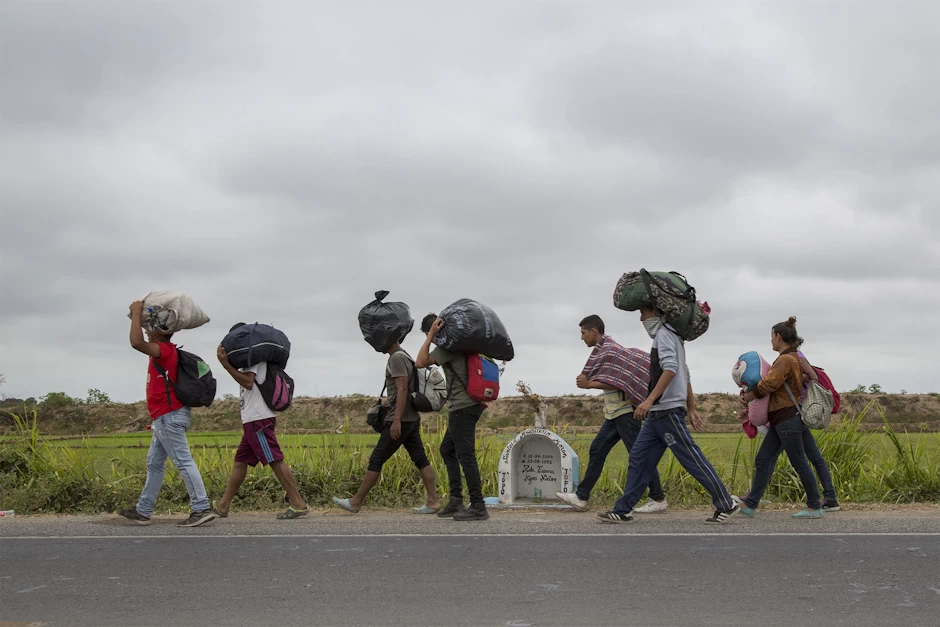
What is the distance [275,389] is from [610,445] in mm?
3299

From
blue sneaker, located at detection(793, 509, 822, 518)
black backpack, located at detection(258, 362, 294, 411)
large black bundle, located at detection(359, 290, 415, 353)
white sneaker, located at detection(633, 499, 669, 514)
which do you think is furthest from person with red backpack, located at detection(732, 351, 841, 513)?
black backpack, located at detection(258, 362, 294, 411)

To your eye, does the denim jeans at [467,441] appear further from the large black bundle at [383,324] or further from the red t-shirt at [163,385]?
the red t-shirt at [163,385]

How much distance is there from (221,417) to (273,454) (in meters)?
20.4

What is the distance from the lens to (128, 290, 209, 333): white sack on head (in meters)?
8.26

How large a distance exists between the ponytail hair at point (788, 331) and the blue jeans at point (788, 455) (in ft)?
2.34

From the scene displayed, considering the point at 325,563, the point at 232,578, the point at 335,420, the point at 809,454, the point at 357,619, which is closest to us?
the point at 357,619

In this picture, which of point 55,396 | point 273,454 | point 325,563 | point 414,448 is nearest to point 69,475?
point 273,454

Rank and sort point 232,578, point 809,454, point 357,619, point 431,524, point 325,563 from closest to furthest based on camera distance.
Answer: point 357,619 → point 232,578 → point 325,563 → point 431,524 → point 809,454

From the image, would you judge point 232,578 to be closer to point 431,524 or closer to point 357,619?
point 357,619

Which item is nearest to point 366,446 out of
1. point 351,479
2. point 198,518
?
point 351,479

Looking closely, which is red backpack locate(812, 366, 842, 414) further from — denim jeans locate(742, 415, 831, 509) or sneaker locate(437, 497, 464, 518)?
sneaker locate(437, 497, 464, 518)

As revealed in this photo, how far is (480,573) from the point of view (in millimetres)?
6188

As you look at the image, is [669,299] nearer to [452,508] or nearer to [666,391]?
[666,391]

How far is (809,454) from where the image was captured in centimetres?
912
